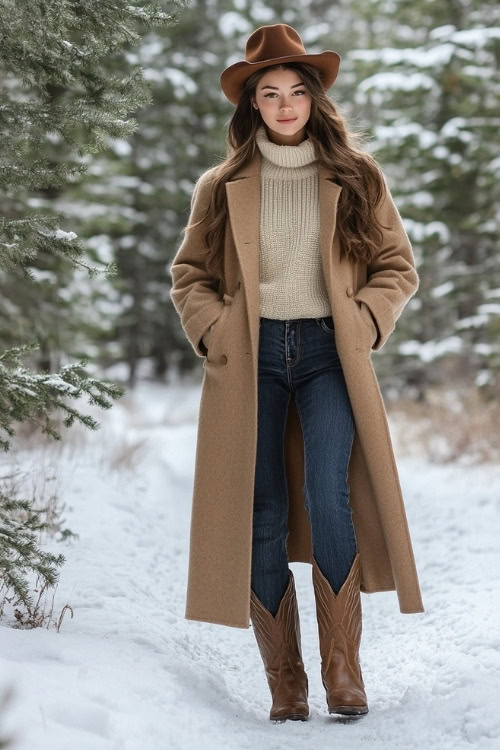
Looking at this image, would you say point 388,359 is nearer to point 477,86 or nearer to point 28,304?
point 477,86

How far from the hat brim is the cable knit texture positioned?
0.71ft

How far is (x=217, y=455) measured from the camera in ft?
11.5

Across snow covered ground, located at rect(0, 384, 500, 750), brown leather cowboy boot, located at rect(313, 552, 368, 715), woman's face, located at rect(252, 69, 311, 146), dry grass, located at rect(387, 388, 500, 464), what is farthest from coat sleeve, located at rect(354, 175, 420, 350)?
dry grass, located at rect(387, 388, 500, 464)

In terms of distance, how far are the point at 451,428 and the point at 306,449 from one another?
20.6ft

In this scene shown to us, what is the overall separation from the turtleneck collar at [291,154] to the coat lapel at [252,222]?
70 mm

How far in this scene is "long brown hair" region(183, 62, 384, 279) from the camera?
3475mm

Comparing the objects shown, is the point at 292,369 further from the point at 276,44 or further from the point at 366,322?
the point at 276,44

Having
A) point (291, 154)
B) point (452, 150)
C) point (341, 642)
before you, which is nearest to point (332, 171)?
point (291, 154)

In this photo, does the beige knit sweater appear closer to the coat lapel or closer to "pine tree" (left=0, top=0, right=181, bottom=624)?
the coat lapel

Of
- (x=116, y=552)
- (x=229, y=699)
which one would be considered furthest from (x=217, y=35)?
(x=229, y=699)

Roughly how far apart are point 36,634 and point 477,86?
10182 mm

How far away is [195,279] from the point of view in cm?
367

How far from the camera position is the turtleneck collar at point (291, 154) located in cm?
350

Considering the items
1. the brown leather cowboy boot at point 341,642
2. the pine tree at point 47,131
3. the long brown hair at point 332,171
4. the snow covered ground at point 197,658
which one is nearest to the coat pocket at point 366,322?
the long brown hair at point 332,171
